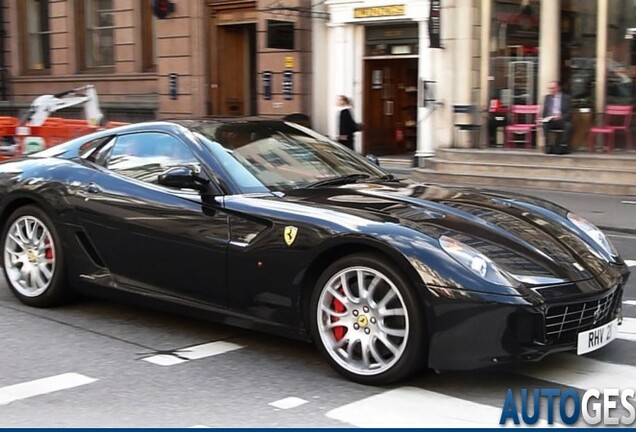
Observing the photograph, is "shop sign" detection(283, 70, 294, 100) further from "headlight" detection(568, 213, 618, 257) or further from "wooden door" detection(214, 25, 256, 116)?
"headlight" detection(568, 213, 618, 257)

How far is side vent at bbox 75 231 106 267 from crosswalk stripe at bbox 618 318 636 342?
3.66m

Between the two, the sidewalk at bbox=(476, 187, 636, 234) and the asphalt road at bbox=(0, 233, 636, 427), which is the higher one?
the sidewalk at bbox=(476, 187, 636, 234)

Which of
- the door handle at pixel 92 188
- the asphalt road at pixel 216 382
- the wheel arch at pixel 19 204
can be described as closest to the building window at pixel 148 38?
the wheel arch at pixel 19 204

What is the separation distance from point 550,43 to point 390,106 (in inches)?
173

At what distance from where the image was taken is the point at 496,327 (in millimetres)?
4398

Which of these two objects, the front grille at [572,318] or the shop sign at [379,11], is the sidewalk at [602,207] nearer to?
the shop sign at [379,11]

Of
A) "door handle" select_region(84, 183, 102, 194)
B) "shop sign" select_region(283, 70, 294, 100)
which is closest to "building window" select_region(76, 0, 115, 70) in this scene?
"shop sign" select_region(283, 70, 294, 100)

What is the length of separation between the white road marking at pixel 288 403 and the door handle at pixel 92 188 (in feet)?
7.86

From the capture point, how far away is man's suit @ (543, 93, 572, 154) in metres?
15.9

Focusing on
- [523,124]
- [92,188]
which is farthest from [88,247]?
[523,124]

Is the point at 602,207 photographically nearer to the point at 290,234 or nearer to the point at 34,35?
the point at 290,234

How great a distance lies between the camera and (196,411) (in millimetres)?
4430

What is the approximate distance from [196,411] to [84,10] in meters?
22.6

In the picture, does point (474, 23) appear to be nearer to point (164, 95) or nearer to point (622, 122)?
point (622, 122)
